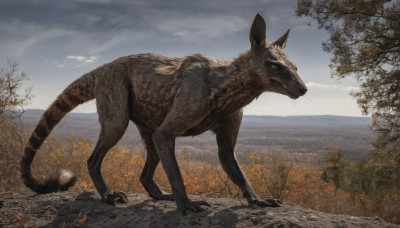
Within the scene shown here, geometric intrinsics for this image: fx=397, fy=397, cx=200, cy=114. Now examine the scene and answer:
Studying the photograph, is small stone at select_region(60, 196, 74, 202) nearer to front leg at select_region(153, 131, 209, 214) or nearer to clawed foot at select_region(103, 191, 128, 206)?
clawed foot at select_region(103, 191, 128, 206)

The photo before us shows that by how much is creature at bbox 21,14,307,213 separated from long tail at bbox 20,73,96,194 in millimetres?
15

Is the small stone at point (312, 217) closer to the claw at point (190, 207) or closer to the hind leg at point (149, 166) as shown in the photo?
the claw at point (190, 207)

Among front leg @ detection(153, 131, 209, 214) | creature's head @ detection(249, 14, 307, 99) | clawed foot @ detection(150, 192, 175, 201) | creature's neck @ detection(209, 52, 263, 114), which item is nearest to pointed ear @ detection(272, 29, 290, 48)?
creature's head @ detection(249, 14, 307, 99)

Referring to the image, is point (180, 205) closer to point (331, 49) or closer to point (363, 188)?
point (331, 49)

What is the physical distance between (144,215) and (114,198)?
31.2 inches

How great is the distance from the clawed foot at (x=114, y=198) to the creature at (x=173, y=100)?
14mm

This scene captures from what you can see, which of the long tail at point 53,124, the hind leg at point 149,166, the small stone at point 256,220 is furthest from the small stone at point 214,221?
the long tail at point 53,124

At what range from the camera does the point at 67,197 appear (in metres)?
6.11

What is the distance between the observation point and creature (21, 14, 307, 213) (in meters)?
4.94

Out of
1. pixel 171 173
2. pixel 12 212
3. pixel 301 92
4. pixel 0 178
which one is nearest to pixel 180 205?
pixel 171 173

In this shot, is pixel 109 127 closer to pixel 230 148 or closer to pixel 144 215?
pixel 144 215

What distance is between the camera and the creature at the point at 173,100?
4.94m

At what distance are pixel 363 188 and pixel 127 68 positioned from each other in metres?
24.9

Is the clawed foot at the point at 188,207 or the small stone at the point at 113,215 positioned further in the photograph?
the small stone at the point at 113,215
